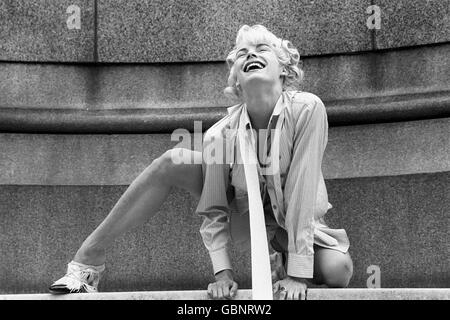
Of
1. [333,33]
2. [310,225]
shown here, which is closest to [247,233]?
[310,225]

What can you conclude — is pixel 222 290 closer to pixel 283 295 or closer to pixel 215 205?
pixel 283 295

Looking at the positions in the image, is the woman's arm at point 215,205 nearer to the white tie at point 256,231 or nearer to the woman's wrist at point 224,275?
the woman's wrist at point 224,275

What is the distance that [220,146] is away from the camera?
20.1 feet

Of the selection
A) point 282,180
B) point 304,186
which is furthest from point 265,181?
point 304,186

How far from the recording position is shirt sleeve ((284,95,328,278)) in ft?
18.7

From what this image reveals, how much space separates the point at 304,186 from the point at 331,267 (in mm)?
586

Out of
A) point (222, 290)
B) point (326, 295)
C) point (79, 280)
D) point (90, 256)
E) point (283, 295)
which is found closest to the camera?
point (326, 295)

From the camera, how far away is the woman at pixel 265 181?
5.80 meters

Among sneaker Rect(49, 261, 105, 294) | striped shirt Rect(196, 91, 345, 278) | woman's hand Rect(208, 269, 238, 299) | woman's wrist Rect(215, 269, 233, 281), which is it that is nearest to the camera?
woman's hand Rect(208, 269, 238, 299)

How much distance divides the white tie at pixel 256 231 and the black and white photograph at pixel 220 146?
0.01 metres

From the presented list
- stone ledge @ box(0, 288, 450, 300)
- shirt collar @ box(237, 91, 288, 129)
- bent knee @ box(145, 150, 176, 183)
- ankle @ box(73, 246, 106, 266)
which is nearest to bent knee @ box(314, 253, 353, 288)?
stone ledge @ box(0, 288, 450, 300)

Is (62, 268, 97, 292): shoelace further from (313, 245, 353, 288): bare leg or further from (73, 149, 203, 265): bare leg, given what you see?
(313, 245, 353, 288): bare leg

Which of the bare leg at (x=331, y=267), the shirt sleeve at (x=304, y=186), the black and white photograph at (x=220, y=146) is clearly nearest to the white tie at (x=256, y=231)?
the black and white photograph at (x=220, y=146)

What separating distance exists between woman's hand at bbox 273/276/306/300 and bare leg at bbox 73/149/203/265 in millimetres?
996
